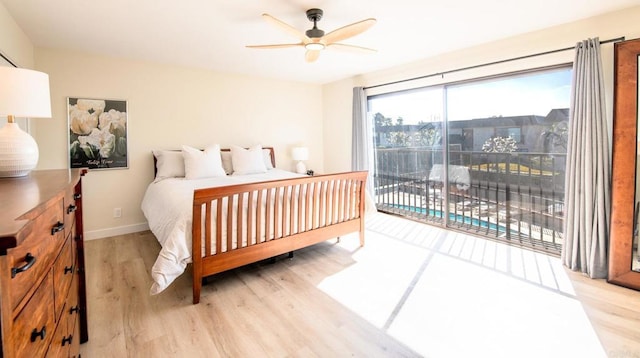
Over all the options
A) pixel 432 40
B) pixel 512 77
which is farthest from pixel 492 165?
pixel 432 40

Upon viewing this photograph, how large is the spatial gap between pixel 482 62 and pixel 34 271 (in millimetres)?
4002

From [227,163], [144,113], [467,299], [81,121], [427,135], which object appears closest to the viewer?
[467,299]

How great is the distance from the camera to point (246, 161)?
4.25 m

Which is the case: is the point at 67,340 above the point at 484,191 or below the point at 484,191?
below

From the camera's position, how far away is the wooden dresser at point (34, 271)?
1.94ft

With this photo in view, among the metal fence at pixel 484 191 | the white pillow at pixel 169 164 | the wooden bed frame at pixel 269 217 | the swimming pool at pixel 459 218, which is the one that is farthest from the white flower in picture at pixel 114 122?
the swimming pool at pixel 459 218

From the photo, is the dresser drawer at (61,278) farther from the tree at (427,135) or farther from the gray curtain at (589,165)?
the tree at (427,135)

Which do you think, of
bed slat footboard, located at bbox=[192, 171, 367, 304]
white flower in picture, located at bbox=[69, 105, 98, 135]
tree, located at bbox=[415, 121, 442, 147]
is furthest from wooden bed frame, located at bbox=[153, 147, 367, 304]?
white flower in picture, located at bbox=[69, 105, 98, 135]

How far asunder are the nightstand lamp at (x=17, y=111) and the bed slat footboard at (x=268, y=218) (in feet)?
2.96

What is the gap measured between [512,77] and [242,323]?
353cm

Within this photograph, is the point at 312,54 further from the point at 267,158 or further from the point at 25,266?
the point at 25,266

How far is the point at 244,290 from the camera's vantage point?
7.95ft

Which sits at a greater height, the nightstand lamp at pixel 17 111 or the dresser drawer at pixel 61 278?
the nightstand lamp at pixel 17 111

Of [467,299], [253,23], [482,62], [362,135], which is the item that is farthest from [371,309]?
[362,135]
